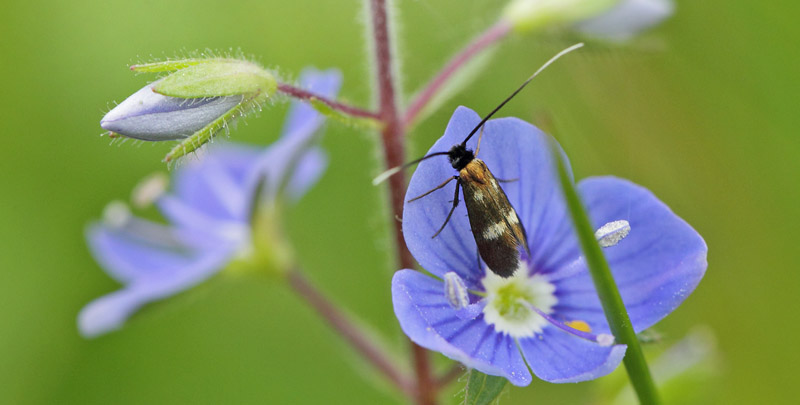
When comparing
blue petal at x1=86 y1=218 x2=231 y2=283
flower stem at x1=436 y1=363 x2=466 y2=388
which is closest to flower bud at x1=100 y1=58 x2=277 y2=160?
flower stem at x1=436 y1=363 x2=466 y2=388

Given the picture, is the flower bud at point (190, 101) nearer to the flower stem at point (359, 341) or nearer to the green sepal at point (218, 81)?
the green sepal at point (218, 81)

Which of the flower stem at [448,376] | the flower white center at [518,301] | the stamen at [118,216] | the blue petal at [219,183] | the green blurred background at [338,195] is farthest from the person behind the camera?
the green blurred background at [338,195]

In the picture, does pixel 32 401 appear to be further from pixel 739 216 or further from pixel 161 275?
pixel 739 216

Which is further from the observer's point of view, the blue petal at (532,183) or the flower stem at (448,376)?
the flower stem at (448,376)

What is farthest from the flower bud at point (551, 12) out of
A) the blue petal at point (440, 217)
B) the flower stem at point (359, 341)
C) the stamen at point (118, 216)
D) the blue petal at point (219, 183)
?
the stamen at point (118, 216)

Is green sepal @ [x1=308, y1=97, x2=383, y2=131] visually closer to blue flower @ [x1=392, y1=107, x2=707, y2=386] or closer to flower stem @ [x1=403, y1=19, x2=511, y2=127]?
flower stem @ [x1=403, y1=19, x2=511, y2=127]

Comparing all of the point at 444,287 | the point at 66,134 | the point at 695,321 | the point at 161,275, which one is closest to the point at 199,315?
the point at 66,134

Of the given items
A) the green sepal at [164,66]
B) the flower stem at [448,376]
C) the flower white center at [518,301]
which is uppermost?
the green sepal at [164,66]

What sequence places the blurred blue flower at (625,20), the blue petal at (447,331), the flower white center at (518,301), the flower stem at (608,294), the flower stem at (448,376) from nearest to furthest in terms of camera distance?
the flower stem at (608,294) → the blue petal at (447,331) → the flower white center at (518,301) → the flower stem at (448,376) → the blurred blue flower at (625,20)
